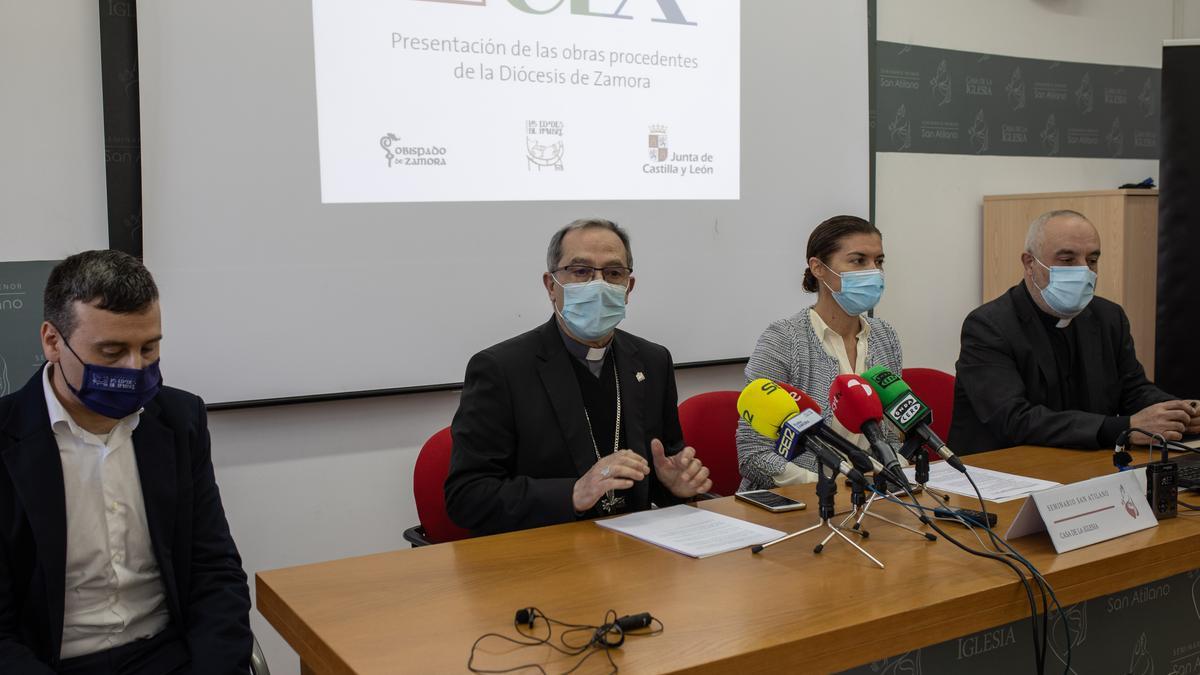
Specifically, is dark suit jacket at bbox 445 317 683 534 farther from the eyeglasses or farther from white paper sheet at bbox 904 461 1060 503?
white paper sheet at bbox 904 461 1060 503

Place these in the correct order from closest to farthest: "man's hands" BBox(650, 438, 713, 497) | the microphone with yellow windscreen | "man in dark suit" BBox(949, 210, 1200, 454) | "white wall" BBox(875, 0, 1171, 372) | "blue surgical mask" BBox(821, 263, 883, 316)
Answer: the microphone with yellow windscreen < "man's hands" BBox(650, 438, 713, 497) < "blue surgical mask" BBox(821, 263, 883, 316) < "man in dark suit" BBox(949, 210, 1200, 454) < "white wall" BBox(875, 0, 1171, 372)

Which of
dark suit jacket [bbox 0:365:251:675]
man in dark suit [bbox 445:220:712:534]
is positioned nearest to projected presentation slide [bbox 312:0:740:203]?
man in dark suit [bbox 445:220:712:534]

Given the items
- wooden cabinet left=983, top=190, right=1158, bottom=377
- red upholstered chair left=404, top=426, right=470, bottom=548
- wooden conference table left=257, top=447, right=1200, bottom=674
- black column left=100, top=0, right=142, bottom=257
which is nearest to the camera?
wooden conference table left=257, top=447, right=1200, bottom=674

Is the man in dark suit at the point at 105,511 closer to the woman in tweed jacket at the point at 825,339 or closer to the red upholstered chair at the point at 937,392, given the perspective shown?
the woman in tweed jacket at the point at 825,339

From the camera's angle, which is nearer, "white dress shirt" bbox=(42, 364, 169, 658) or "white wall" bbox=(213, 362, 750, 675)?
"white dress shirt" bbox=(42, 364, 169, 658)

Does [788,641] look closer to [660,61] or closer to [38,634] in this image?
[38,634]

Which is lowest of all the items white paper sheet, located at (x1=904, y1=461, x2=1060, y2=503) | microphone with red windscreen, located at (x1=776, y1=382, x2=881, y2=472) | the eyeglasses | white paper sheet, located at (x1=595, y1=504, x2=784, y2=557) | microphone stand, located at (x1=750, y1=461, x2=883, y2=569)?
white paper sheet, located at (x1=904, y1=461, x2=1060, y2=503)

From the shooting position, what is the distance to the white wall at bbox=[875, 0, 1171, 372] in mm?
4781

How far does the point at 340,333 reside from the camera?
3381 millimetres

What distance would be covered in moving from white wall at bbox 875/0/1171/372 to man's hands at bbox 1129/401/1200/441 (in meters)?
1.90

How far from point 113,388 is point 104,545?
13.2 inches

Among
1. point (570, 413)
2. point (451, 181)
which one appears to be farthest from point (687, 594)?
point (451, 181)

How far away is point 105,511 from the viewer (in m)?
1.94

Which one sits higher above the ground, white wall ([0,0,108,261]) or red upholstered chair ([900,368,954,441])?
white wall ([0,0,108,261])
